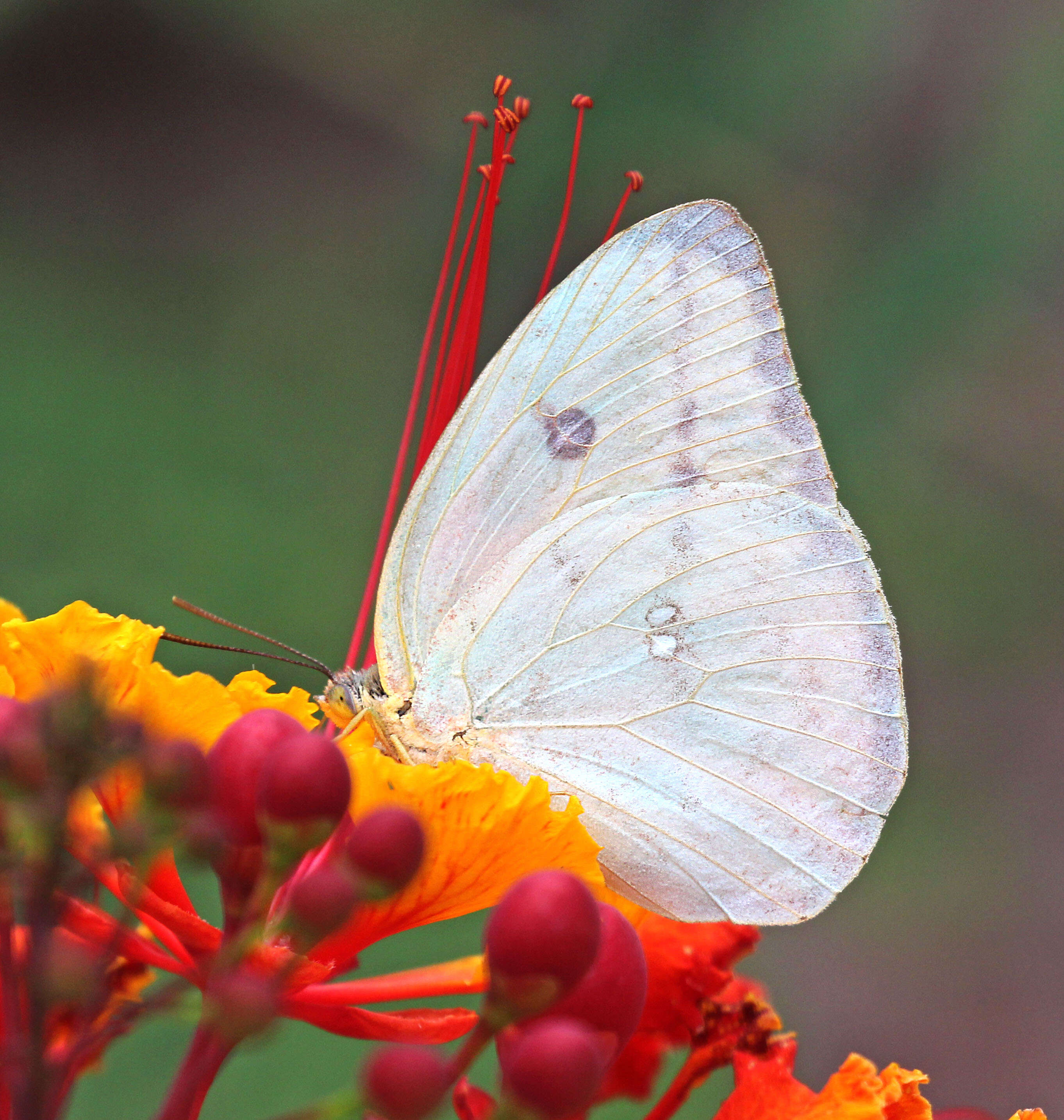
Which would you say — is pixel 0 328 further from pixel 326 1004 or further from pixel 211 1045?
pixel 211 1045

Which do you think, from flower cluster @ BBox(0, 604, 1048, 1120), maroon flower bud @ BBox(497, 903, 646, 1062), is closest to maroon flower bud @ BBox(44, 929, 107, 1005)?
flower cluster @ BBox(0, 604, 1048, 1120)

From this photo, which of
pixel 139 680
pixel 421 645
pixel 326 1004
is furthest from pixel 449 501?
pixel 326 1004

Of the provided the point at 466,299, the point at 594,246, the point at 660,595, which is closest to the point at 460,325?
the point at 466,299

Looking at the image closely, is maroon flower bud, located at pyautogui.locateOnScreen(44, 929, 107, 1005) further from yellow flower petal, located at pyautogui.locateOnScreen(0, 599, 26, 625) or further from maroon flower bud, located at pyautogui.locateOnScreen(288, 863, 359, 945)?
yellow flower petal, located at pyautogui.locateOnScreen(0, 599, 26, 625)

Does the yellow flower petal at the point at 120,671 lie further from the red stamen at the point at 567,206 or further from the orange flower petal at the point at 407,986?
the red stamen at the point at 567,206

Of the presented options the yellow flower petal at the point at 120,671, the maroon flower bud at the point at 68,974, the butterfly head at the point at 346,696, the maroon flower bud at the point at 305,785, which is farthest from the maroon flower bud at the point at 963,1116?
the maroon flower bud at the point at 68,974

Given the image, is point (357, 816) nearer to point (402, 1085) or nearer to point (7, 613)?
point (7, 613)
